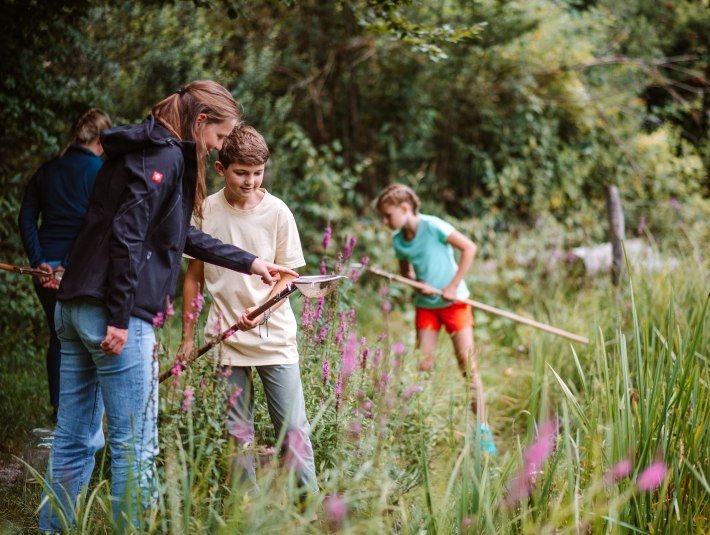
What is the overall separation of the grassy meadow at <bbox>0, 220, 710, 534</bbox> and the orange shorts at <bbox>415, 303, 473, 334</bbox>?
0.25 metres

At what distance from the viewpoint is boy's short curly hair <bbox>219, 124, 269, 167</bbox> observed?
279 cm

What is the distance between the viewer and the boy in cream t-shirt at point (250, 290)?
2.80m

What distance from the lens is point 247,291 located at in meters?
2.89

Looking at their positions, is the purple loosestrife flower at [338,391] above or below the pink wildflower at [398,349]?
below

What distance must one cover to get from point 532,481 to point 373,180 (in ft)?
23.4

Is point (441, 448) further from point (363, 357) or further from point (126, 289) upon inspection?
point (126, 289)

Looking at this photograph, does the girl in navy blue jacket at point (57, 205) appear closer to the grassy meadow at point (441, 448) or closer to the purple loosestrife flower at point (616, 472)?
the grassy meadow at point (441, 448)

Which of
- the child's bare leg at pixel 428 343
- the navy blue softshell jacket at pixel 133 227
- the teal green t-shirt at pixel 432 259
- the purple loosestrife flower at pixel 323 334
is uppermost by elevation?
the navy blue softshell jacket at pixel 133 227

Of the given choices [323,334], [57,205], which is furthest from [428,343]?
[57,205]

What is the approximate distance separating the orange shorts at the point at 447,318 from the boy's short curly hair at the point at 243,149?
7.57 feet

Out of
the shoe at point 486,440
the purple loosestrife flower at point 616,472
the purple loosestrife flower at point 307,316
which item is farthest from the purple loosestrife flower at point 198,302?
the purple loosestrife flower at point 616,472

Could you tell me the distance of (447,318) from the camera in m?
4.76

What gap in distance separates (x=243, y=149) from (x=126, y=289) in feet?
2.68

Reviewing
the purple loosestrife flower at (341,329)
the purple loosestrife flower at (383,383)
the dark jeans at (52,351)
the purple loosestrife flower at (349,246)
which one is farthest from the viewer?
the dark jeans at (52,351)
